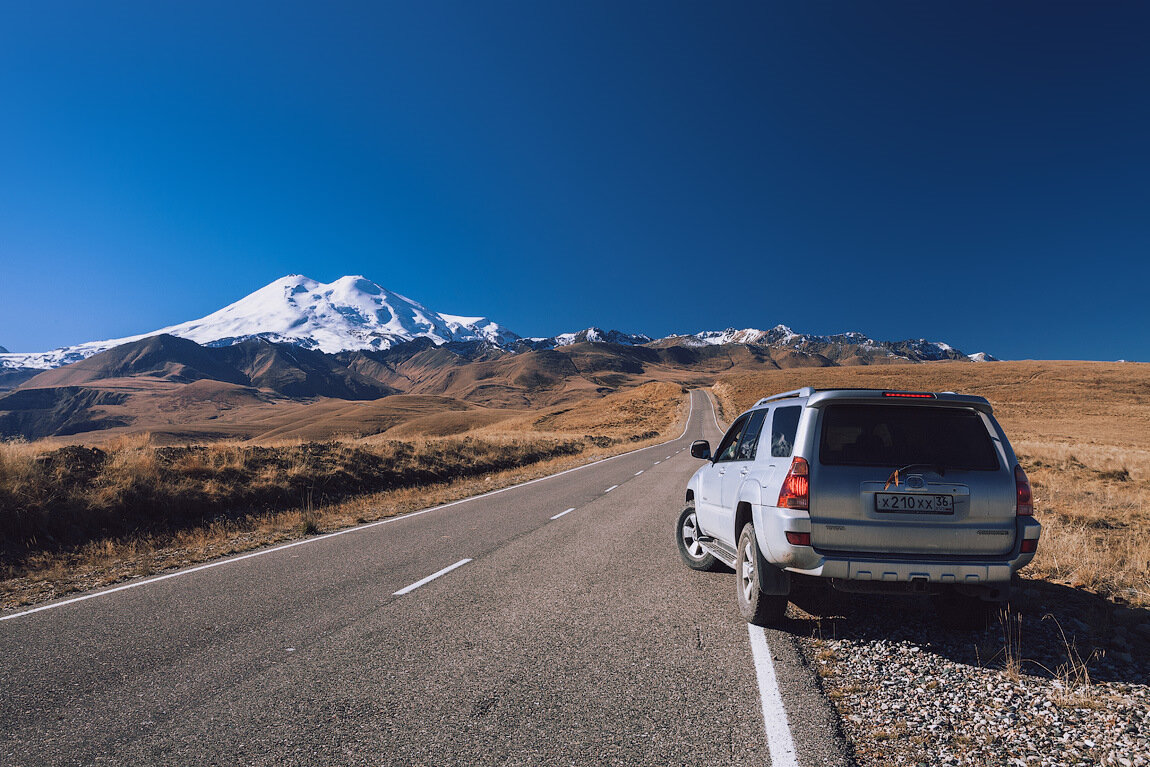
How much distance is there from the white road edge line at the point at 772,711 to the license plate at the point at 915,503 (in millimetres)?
1468

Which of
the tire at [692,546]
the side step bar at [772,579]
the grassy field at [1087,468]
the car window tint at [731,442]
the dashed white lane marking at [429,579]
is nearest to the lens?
the side step bar at [772,579]

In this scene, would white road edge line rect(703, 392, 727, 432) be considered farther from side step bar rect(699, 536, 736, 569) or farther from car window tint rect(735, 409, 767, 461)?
car window tint rect(735, 409, 767, 461)

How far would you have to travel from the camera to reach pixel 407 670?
13.3 ft

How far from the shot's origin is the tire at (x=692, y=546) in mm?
6883

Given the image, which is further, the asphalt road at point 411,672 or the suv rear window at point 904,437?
the suv rear window at point 904,437

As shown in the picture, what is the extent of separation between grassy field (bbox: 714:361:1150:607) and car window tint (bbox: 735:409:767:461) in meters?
3.11

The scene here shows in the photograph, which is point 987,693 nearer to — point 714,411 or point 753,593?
point 753,593

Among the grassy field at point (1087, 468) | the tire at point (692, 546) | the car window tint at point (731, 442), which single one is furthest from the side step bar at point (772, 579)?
the grassy field at point (1087, 468)

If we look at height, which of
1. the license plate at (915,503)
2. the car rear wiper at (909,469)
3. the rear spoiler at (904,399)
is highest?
the rear spoiler at (904,399)

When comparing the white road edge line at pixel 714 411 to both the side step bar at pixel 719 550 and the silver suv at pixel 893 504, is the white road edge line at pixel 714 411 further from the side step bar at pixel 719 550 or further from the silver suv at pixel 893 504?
the silver suv at pixel 893 504

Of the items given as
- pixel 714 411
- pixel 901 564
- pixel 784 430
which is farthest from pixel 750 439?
pixel 714 411

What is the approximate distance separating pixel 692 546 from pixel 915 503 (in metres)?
3.48

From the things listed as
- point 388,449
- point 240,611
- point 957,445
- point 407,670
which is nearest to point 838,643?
point 957,445

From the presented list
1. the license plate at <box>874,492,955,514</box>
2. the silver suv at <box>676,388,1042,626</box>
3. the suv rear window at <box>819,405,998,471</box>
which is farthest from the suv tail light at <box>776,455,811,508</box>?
the license plate at <box>874,492,955,514</box>
